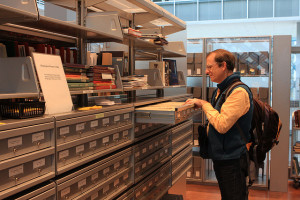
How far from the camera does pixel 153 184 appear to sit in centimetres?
320

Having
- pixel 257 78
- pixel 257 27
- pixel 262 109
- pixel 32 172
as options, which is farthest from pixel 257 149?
pixel 257 27

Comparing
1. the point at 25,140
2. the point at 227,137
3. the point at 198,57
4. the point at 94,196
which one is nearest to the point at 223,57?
the point at 227,137

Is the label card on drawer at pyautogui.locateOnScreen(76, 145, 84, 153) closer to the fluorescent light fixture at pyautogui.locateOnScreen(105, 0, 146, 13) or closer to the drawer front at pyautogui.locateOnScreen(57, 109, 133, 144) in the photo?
the drawer front at pyautogui.locateOnScreen(57, 109, 133, 144)

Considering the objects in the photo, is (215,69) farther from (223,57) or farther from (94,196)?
(94,196)

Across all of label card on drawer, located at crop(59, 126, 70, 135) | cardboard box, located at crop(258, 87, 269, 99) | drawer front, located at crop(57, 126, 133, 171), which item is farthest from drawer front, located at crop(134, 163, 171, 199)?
cardboard box, located at crop(258, 87, 269, 99)

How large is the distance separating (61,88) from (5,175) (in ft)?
2.08

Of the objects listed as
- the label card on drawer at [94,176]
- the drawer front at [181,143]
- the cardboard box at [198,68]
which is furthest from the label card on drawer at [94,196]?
the cardboard box at [198,68]

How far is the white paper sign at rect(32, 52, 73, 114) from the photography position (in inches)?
72.1

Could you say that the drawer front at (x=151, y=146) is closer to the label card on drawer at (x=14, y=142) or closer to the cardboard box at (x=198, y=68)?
the label card on drawer at (x=14, y=142)

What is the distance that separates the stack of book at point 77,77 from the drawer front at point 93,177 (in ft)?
1.72

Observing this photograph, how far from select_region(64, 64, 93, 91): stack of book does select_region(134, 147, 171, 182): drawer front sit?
0.88 metres

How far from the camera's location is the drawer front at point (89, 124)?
72.0 inches

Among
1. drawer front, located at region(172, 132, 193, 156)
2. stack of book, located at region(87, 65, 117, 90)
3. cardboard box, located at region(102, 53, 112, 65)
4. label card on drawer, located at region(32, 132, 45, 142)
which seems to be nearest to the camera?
label card on drawer, located at region(32, 132, 45, 142)

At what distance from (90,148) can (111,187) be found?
0.45 meters
